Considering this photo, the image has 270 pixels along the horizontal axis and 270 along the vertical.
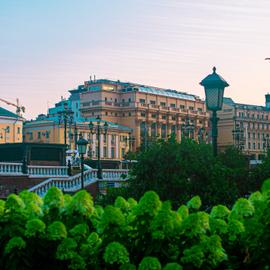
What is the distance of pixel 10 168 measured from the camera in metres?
38.0

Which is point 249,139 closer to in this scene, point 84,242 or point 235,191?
point 235,191

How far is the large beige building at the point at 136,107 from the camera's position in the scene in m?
133

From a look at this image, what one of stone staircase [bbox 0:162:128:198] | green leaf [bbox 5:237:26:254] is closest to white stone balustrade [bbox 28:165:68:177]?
stone staircase [bbox 0:162:128:198]

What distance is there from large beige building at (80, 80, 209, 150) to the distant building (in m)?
23.4

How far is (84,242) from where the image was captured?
31.1 ft

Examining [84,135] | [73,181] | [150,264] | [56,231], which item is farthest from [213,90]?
[84,135]

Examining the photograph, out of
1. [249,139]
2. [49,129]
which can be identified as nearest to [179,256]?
[49,129]

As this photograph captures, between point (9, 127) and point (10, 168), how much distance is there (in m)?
74.7

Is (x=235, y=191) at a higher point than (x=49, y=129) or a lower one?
lower

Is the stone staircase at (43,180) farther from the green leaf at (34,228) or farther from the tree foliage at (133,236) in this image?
the green leaf at (34,228)

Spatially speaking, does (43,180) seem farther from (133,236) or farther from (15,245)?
(15,245)

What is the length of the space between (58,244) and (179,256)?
1804 mm

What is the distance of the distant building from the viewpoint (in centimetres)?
11019

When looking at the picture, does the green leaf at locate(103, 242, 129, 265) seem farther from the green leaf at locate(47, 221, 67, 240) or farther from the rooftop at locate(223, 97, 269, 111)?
the rooftop at locate(223, 97, 269, 111)
